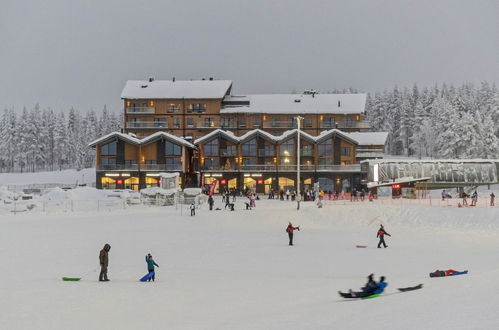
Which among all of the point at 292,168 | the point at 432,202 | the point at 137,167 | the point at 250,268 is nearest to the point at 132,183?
the point at 137,167

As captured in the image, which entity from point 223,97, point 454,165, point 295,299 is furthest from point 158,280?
point 223,97

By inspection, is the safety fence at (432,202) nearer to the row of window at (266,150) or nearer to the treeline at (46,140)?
the row of window at (266,150)

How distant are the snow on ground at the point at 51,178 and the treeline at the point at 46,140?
1008 centimetres

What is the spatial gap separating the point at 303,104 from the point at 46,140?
66066mm

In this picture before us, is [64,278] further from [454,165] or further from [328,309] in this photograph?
[454,165]

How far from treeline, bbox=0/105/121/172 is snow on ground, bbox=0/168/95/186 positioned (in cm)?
1008

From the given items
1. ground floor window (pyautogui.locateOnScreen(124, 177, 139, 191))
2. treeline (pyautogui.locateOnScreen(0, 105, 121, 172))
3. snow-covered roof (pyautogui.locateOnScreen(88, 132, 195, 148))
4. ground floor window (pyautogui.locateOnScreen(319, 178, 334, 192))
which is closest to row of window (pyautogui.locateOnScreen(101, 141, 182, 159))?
snow-covered roof (pyautogui.locateOnScreen(88, 132, 195, 148))

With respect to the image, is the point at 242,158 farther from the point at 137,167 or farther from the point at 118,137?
the point at 118,137

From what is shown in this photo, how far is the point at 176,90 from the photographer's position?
88.2m

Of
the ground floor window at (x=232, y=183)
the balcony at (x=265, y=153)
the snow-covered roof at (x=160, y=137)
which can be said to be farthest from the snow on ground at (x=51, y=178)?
the balcony at (x=265, y=153)

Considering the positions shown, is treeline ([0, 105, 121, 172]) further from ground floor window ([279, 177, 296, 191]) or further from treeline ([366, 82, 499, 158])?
treeline ([366, 82, 499, 158])

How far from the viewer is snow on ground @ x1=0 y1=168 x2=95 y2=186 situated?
9619cm

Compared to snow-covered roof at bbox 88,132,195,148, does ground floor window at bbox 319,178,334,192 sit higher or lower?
lower

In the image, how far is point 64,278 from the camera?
17422 millimetres
